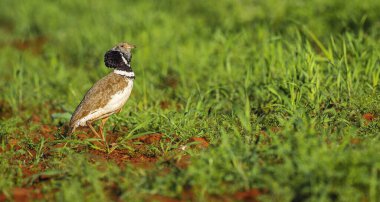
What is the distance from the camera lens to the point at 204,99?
21.2ft

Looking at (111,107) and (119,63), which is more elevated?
(119,63)

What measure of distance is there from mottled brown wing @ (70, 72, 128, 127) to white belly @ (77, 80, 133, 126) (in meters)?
0.03

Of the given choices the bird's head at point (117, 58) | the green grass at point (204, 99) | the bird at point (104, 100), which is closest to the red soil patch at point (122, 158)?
the green grass at point (204, 99)

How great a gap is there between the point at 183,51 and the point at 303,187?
191 inches

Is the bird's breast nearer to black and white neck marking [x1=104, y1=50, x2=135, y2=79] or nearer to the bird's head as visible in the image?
black and white neck marking [x1=104, y1=50, x2=135, y2=79]

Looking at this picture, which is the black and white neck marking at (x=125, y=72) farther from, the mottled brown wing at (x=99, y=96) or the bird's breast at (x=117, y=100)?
the bird's breast at (x=117, y=100)

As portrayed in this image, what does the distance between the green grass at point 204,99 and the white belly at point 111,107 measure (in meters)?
0.24

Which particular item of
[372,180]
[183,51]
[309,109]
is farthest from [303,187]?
[183,51]

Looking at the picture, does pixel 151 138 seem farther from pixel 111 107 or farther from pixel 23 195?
pixel 23 195

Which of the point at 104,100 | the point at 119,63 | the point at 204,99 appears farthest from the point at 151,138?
the point at 204,99

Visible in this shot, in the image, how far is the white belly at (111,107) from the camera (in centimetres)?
574

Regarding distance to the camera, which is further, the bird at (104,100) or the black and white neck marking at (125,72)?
the black and white neck marking at (125,72)

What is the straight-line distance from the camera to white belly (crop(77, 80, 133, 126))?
226 inches

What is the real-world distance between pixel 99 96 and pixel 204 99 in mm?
1237
